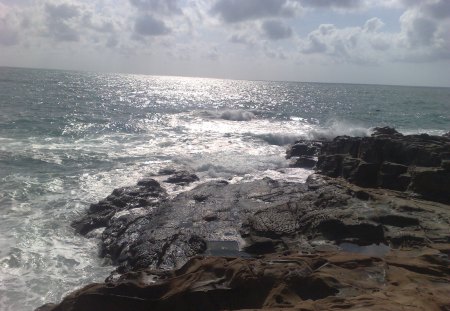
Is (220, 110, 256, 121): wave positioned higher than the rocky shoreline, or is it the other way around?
the rocky shoreline

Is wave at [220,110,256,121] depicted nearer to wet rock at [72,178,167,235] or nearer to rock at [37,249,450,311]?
wet rock at [72,178,167,235]

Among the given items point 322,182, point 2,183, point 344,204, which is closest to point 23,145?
point 2,183

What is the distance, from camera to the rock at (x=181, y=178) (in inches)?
801

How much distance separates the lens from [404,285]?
7570 mm

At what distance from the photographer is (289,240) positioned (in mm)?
11352

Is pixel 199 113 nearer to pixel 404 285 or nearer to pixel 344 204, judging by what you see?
pixel 344 204

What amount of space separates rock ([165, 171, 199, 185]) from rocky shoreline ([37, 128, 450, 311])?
3.1 inches

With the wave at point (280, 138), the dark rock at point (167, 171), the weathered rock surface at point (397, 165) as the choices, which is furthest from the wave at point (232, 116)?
the dark rock at point (167, 171)

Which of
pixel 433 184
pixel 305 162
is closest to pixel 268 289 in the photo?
pixel 433 184

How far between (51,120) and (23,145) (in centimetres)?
1345

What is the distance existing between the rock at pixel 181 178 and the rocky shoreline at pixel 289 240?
8 cm

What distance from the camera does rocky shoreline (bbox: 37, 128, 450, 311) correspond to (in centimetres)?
724

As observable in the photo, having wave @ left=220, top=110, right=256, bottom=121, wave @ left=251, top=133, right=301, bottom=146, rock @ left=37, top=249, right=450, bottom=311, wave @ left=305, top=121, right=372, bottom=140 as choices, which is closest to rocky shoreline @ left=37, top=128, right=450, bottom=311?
rock @ left=37, top=249, right=450, bottom=311

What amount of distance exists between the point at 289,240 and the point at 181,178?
1016 centimetres
